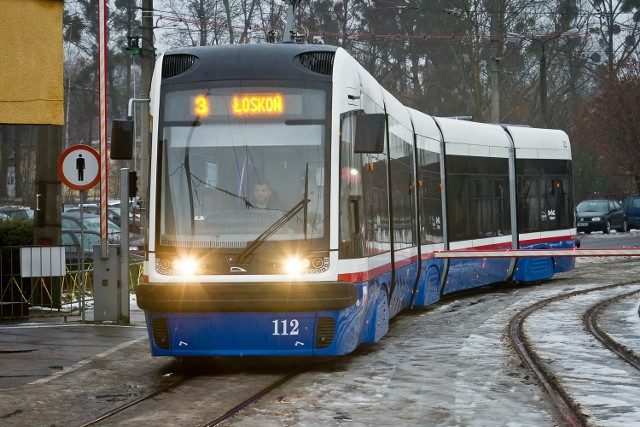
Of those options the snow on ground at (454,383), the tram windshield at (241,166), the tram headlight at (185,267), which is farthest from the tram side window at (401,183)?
the tram headlight at (185,267)

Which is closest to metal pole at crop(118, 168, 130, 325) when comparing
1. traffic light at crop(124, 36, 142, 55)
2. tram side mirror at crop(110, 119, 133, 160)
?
tram side mirror at crop(110, 119, 133, 160)

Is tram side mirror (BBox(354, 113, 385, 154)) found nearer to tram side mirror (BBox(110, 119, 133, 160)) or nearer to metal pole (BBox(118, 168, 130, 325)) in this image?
tram side mirror (BBox(110, 119, 133, 160))

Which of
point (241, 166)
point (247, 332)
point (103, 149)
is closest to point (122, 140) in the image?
point (241, 166)

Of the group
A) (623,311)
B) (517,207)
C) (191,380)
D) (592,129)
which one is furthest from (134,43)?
(592,129)

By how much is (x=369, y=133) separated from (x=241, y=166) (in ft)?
3.85

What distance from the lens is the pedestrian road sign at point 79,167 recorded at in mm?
16312

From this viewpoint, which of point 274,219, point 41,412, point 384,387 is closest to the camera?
point 41,412

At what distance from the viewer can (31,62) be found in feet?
53.1

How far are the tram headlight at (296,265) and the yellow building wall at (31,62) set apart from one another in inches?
216

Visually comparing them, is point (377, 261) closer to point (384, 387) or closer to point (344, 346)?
point (344, 346)

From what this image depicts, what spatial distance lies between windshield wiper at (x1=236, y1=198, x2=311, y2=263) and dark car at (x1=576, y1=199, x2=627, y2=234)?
3976cm

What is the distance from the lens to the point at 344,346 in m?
11.9

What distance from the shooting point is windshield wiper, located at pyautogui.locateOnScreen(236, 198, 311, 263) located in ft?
37.8

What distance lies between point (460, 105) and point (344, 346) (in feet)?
154
